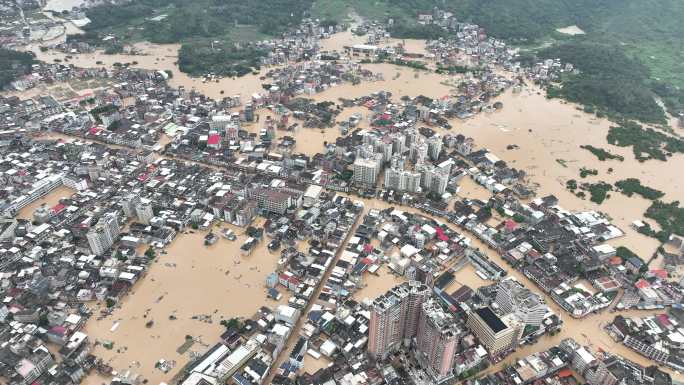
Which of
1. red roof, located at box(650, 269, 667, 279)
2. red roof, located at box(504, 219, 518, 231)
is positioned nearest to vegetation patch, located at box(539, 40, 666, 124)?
red roof, located at box(504, 219, 518, 231)

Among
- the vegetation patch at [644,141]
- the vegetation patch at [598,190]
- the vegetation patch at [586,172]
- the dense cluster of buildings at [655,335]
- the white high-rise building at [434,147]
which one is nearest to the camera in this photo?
the dense cluster of buildings at [655,335]

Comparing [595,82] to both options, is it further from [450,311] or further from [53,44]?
[53,44]

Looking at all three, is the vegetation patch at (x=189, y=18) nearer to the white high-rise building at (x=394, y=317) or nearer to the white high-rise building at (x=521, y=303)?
the white high-rise building at (x=521, y=303)

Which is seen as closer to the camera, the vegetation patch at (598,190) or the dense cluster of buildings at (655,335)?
the dense cluster of buildings at (655,335)

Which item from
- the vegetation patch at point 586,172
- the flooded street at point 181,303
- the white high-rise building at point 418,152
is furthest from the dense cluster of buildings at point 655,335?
the flooded street at point 181,303

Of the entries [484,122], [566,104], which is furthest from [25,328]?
[566,104]

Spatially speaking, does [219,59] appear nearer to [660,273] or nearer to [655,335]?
[660,273]

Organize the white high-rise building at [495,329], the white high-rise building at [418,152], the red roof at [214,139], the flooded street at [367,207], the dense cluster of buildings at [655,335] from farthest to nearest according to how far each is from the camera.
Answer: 1. the red roof at [214,139]
2. the white high-rise building at [418,152]
3. the flooded street at [367,207]
4. the dense cluster of buildings at [655,335]
5. the white high-rise building at [495,329]
